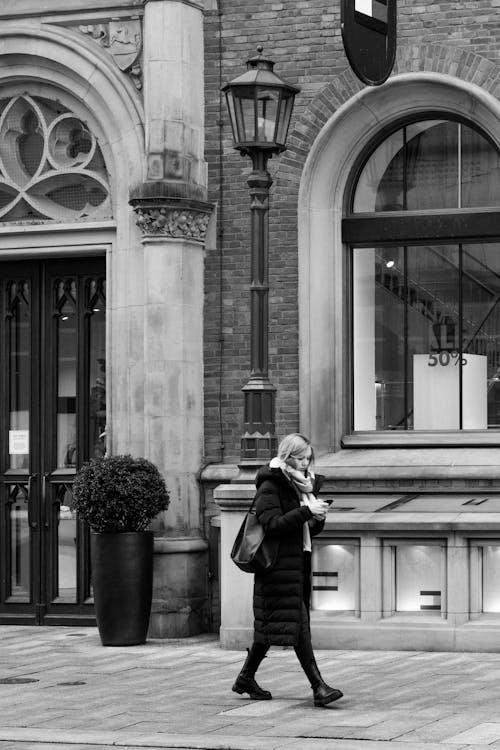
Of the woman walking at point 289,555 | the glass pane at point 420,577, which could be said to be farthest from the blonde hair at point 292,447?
the glass pane at point 420,577

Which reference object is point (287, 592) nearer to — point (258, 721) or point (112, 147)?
point (258, 721)

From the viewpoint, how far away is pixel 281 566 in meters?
10.1

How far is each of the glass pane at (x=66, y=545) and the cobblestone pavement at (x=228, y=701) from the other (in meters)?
1.48

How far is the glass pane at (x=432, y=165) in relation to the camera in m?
14.5

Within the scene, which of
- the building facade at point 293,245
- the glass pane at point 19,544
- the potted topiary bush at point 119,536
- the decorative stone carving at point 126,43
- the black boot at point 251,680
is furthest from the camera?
the glass pane at point 19,544

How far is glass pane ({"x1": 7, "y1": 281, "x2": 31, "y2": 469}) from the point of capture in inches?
612

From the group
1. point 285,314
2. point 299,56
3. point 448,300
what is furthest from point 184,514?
point 299,56

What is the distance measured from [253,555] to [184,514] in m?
4.39

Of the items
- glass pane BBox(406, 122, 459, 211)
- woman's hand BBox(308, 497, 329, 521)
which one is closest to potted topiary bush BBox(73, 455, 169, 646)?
glass pane BBox(406, 122, 459, 211)

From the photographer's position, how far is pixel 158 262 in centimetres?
1445

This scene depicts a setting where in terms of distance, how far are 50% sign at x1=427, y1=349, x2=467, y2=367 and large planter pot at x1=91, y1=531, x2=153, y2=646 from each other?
117 inches

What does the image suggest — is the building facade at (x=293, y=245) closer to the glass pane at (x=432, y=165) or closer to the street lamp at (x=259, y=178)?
the glass pane at (x=432, y=165)

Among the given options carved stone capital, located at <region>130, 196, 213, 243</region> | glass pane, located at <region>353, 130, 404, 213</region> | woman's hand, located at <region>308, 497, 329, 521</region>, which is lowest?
woman's hand, located at <region>308, 497, 329, 521</region>

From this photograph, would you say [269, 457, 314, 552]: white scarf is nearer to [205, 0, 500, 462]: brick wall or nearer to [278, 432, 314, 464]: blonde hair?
[278, 432, 314, 464]: blonde hair
